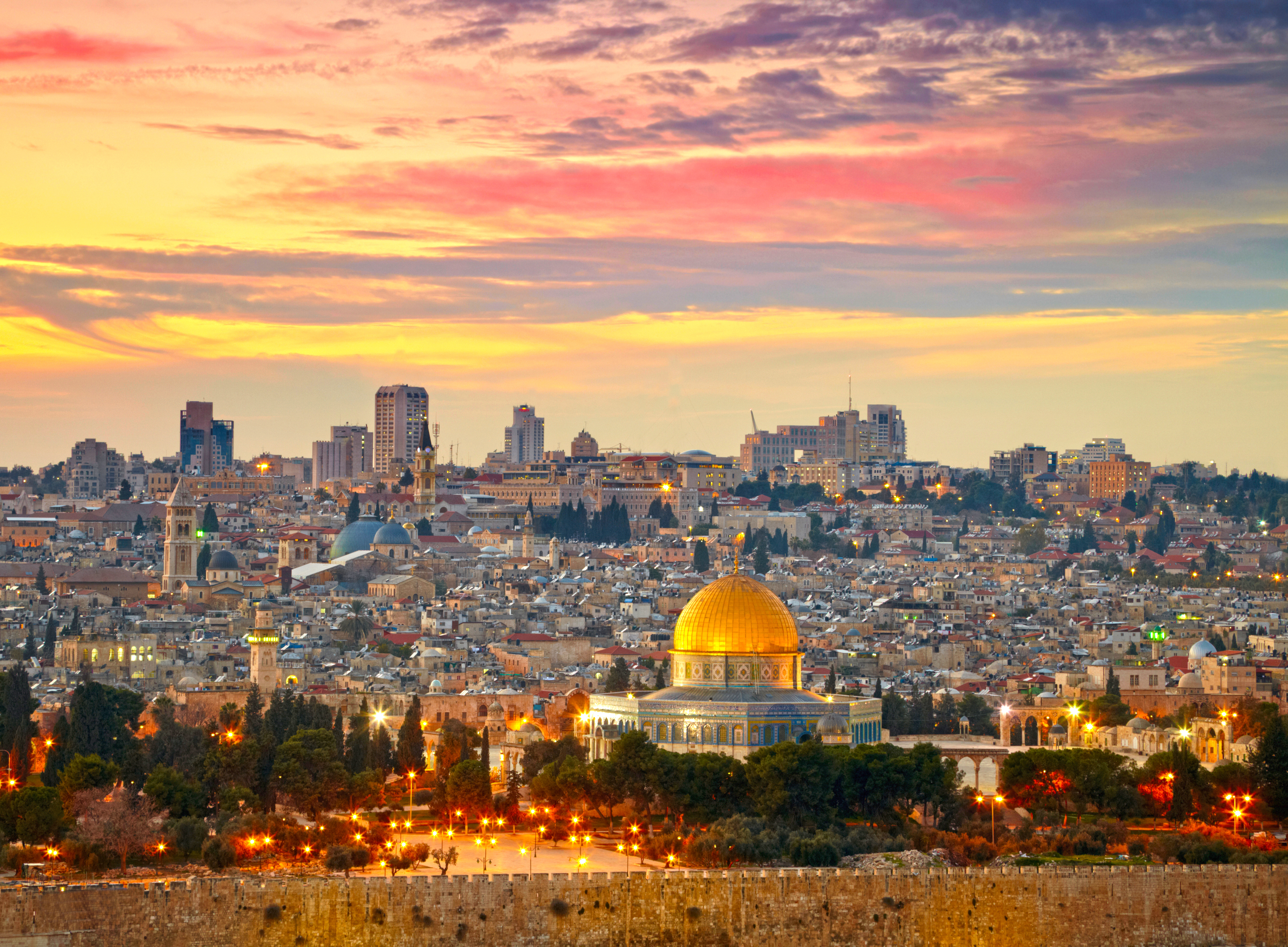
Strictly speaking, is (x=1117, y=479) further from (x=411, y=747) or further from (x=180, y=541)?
(x=411, y=747)

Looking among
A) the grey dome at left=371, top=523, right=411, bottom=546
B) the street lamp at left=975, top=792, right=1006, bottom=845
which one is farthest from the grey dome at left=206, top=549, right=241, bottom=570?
the street lamp at left=975, top=792, right=1006, bottom=845

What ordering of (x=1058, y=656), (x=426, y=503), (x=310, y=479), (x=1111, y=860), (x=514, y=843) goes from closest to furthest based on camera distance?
(x=1111, y=860), (x=514, y=843), (x=1058, y=656), (x=426, y=503), (x=310, y=479)

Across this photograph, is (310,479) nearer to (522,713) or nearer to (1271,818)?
(522,713)

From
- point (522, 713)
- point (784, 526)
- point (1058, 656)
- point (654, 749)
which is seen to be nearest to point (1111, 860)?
point (654, 749)

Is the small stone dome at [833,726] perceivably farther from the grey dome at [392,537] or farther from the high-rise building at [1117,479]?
the high-rise building at [1117,479]

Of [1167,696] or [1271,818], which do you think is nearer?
[1271,818]
